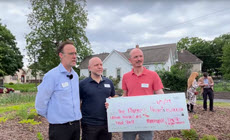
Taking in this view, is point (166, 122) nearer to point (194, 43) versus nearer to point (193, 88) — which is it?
point (193, 88)

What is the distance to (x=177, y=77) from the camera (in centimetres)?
2092

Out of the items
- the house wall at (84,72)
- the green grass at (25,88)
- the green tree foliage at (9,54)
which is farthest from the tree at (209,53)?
the green tree foliage at (9,54)

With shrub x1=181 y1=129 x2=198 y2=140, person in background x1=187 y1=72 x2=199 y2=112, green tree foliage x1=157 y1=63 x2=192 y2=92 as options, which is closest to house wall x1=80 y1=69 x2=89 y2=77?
green tree foliage x1=157 y1=63 x2=192 y2=92

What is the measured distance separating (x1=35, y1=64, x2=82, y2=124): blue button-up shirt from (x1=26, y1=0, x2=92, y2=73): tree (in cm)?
2554

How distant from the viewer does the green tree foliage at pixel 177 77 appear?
20812 mm

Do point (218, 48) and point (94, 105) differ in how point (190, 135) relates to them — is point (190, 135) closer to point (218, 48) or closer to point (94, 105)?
point (94, 105)

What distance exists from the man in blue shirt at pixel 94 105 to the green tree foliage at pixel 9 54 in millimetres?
37849

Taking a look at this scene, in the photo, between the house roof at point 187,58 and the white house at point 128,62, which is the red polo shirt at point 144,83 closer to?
the white house at point 128,62

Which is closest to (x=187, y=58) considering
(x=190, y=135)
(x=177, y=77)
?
(x=177, y=77)

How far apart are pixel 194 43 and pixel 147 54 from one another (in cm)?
3946

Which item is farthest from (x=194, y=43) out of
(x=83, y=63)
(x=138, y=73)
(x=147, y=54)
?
(x=138, y=73)

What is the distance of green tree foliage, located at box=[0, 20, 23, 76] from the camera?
35.9 m

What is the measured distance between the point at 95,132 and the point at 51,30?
27.6m

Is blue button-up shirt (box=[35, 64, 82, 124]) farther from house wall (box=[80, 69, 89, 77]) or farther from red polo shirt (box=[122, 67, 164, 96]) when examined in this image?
house wall (box=[80, 69, 89, 77])
